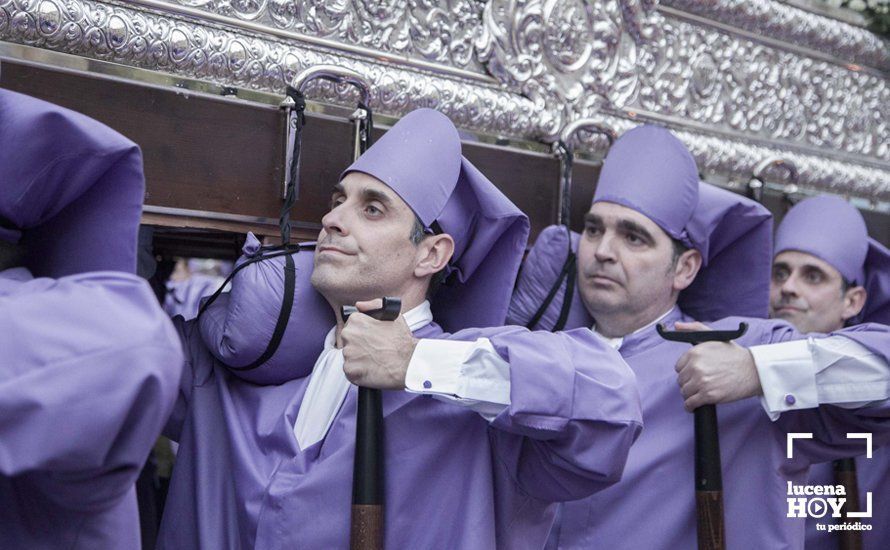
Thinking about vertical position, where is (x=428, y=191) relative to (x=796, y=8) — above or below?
below

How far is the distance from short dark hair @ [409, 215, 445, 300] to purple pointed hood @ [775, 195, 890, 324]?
1147 mm

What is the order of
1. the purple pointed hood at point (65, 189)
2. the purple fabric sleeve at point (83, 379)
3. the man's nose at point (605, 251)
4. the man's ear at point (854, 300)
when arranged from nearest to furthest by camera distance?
the purple fabric sleeve at point (83, 379) < the purple pointed hood at point (65, 189) < the man's nose at point (605, 251) < the man's ear at point (854, 300)

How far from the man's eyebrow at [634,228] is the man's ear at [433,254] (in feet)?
1.68

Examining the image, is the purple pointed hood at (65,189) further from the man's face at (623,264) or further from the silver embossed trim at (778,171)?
the silver embossed trim at (778,171)

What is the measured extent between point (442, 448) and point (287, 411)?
30 cm

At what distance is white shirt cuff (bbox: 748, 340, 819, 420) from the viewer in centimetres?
220

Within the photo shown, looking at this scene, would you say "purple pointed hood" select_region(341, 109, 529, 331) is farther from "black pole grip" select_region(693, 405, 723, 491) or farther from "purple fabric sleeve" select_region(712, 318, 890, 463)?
"purple fabric sleeve" select_region(712, 318, 890, 463)

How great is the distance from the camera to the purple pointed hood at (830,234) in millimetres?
2885

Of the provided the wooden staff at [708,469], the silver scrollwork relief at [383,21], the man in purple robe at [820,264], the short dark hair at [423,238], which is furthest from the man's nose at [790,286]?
the short dark hair at [423,238]

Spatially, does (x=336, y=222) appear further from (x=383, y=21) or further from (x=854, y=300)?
(x=854, y=300)

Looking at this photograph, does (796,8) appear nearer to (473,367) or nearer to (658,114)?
(658,114)

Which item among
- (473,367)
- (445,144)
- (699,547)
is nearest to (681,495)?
(699,547)

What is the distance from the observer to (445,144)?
2105 millimetres

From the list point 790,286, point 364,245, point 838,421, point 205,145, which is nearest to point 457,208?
point 364,245
